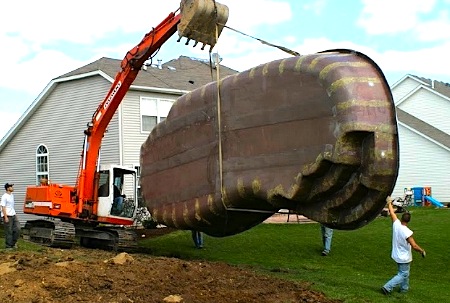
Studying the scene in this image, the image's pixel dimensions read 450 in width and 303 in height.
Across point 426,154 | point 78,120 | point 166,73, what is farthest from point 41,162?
point 426,154

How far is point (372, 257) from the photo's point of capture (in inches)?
580

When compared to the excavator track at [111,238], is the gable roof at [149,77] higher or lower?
higher

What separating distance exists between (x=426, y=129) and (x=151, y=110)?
57.0 feet

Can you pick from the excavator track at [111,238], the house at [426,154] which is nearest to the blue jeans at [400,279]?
the excavator track at [111,238]

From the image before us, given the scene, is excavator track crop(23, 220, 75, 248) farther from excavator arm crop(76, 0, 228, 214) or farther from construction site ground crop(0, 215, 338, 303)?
construction site ground crop(0, 215, 338, 303)

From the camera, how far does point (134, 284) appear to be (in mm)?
8812

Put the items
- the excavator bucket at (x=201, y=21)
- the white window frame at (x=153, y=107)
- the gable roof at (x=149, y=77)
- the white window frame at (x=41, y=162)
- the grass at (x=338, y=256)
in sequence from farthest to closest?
the white window frame at (x=41, y=162)
the gable roof at (x=149, y=77)
the white window frame at (x=153, y=107)
the grass at (x=338, y=256)
the excavator bucket at (x=201, y=21)

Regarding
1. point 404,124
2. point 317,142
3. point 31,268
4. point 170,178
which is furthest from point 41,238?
point 404,124

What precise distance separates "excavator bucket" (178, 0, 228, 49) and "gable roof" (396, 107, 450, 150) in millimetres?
26550

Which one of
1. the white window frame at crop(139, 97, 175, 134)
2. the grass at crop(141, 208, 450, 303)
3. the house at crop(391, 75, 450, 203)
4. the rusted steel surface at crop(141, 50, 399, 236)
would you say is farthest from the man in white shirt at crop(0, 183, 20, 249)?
the house at crop(391, 75, 450, 203)

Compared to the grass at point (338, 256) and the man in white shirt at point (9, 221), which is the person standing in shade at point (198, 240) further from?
the man in white shirt at point (9, 221)

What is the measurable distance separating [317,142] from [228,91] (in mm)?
1437

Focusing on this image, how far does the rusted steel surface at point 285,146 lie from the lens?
5211 millimetres

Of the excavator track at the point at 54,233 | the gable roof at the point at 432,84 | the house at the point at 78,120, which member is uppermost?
the gable roof at the point at 432,84
